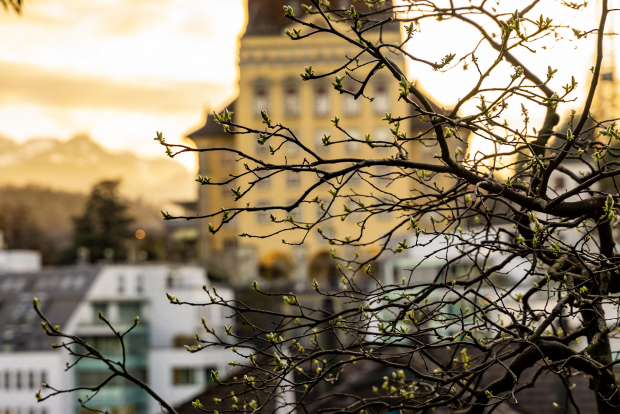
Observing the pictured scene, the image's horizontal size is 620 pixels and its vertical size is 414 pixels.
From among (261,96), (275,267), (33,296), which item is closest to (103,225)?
(261,96)

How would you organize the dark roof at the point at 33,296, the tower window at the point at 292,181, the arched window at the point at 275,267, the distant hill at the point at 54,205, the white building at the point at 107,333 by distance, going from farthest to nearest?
the distant hill at the point at 54,205
the tower window at the point at 292,181
the arched window at the point at 275,267
the dark roof at the point at 33,296
the white building at the point at 107,333

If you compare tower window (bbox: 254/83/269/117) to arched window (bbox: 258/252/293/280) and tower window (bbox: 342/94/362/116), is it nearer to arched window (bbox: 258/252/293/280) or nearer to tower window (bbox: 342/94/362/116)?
tower window (bbox: 342/94/362/116)

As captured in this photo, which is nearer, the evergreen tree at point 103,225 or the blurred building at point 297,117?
the blurred building at point 297,117

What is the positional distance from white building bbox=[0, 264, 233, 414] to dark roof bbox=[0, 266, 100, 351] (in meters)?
0.05

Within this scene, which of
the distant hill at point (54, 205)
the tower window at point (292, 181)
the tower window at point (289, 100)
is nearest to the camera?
the tower window at point (292, 181)

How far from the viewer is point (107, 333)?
3916 cm

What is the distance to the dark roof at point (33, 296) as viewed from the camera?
128 feet

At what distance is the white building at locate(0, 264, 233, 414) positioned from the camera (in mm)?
37656

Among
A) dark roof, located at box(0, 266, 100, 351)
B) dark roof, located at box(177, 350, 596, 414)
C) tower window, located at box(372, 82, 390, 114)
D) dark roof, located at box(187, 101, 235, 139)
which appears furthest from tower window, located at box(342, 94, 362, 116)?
dark roof, located at box(177, 350, 596, 414)

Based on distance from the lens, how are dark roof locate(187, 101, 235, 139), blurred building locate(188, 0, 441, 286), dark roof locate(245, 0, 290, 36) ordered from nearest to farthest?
blurred building locate(188, 0, 441, 286), dark roof locate(245, 0, 290, 36), dark roof locate(187, 101, 235, 139)

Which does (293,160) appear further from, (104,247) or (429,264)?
(429,264)

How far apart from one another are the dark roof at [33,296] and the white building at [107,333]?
51 millimetres

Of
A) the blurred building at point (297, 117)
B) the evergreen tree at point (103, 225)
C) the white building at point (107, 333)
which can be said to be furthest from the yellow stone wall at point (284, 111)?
the white building at point (107, 333)

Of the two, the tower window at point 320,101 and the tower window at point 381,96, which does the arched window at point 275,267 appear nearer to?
the tower window at point 320,101
